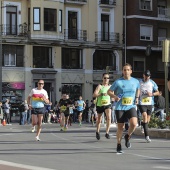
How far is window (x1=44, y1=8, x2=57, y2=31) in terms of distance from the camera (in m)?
49.0

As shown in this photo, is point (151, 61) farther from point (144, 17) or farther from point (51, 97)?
point (51, 97)

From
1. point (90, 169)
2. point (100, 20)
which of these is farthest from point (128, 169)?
point (100, 20)

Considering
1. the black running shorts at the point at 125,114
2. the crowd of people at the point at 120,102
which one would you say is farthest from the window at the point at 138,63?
the black running shorts at the point at 125,114

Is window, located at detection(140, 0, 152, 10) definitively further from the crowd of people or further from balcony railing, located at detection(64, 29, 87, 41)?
the crowd of people

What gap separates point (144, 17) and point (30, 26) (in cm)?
1179

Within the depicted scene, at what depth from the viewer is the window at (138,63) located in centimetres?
5450

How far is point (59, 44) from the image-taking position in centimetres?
4981

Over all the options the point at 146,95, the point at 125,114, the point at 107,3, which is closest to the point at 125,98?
the point at 125,114

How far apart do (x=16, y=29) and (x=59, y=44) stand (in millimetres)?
4203

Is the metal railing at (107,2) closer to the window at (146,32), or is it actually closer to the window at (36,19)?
the window at (146,32)

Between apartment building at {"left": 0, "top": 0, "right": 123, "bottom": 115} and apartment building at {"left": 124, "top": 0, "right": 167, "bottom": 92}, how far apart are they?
92 centimetres

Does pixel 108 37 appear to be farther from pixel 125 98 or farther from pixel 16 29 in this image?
pixel 125 98

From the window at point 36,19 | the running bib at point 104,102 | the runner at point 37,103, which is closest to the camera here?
the running bib at point 104,102

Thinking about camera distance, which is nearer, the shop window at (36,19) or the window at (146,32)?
the shop window at (36,19)
